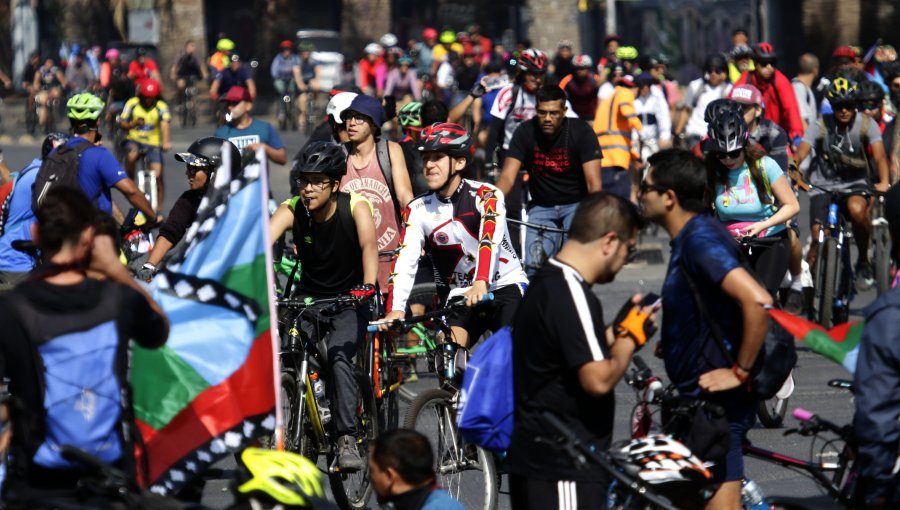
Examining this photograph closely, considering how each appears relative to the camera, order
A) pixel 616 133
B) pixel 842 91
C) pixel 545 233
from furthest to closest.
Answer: pixel 616 133 < pixel 842 91 < pixel 545 233

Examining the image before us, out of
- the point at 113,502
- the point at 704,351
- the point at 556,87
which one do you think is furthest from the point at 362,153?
the point at 113,502

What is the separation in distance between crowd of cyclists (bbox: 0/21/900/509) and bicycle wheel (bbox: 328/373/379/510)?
0.49 ft

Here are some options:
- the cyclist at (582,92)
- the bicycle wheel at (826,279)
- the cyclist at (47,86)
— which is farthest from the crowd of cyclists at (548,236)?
the cyclist at (47,86)

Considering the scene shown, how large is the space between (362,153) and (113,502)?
5.11 metres

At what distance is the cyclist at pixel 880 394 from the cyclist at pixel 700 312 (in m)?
0.56

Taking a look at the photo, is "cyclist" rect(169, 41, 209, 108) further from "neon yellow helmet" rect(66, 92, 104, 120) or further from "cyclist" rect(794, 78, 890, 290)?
"neon yellow helmet" rect(66, 92, 104, 120)

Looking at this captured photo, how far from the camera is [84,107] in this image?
34.6 feet

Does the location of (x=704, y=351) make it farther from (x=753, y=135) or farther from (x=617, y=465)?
(x=753, y=135)

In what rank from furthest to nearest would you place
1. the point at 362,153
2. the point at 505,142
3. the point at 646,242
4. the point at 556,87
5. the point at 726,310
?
1. the point at 646,242
2. the point at 505,142
3. the point at 556,87
4. the point at 362,153
5. the point at 726,310

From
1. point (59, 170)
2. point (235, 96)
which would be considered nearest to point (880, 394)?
point (59, 170)

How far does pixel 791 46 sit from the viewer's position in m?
35.2

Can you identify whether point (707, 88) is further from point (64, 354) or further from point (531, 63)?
point (64, 354)

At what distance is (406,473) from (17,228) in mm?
5929

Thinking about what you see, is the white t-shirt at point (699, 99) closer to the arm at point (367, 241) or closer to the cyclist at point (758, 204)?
the cyclist at point (758, 204)
